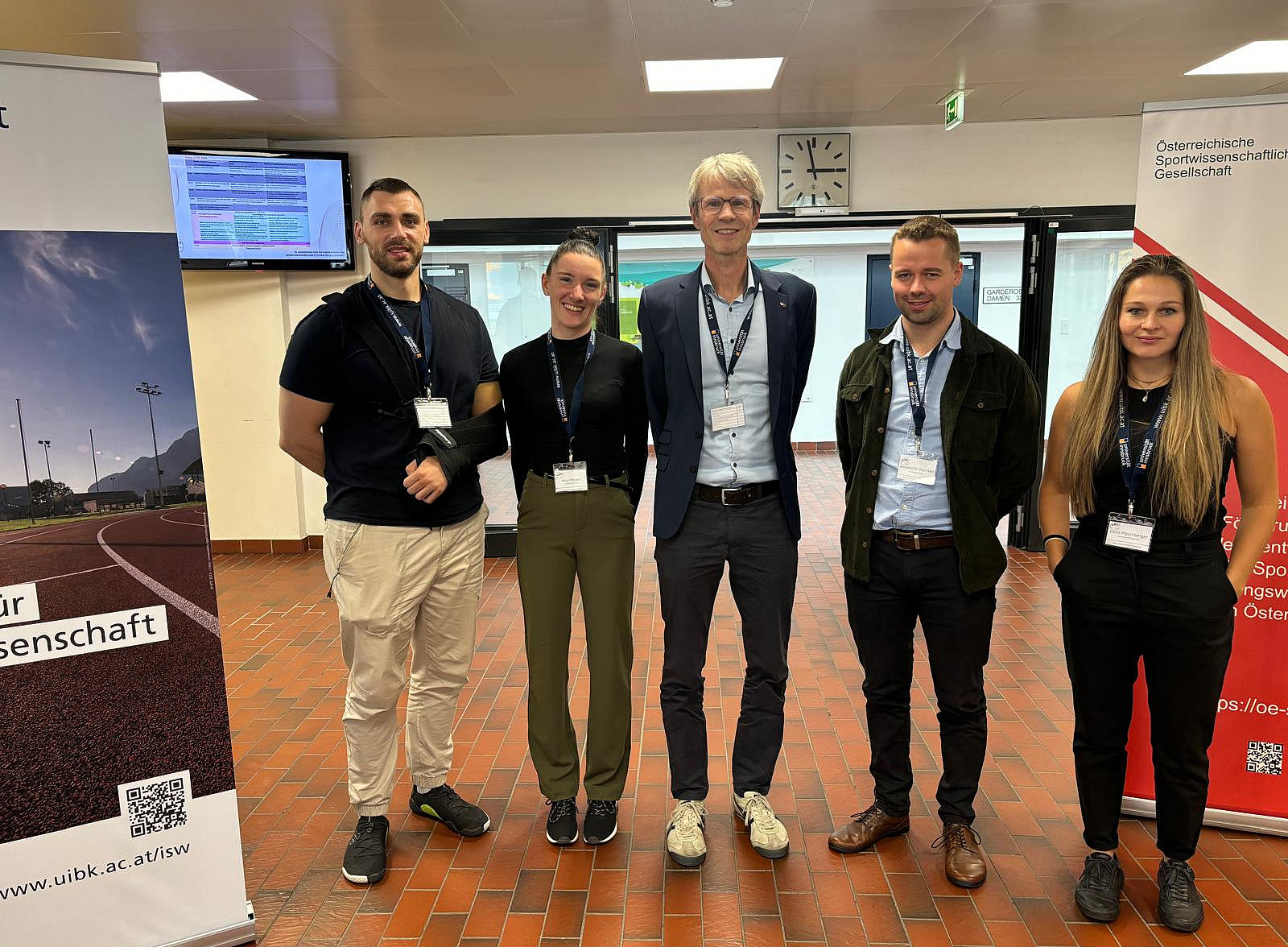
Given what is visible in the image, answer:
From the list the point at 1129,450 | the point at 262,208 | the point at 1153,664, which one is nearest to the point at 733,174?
the point at 1129,450

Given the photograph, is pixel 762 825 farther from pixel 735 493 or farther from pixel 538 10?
pixel 538 10

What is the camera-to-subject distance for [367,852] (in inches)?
100

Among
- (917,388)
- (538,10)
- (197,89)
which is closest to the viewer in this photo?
(917,388)

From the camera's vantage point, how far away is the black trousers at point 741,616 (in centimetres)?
248

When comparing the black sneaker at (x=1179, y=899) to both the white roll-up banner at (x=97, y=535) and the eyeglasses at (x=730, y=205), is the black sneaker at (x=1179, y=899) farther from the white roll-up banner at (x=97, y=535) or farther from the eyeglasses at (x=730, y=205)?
the white roll-up banner at (x=97, y=535)

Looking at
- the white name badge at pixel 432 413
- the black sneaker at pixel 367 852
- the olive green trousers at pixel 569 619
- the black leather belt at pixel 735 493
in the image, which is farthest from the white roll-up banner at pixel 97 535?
the black leather belt at pixel 735 493

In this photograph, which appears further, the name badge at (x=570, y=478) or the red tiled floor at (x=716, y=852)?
the name badge at (x=570, y=478)

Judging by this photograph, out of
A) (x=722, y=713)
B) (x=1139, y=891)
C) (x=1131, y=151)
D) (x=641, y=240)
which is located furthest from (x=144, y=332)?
(x=641, y=240)

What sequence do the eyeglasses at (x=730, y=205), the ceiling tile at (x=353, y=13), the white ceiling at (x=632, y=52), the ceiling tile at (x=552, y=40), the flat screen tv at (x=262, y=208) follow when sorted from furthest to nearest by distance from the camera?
1. the flat screen tv at (x=262, y=208)
2. the ceiling tile at (x=552, y=40)
3. the white ceiling at (x=632, y=52)
4. the ceiling tile at (x=353, y=13)
5. the eyeglasses at (x=730, y=205)

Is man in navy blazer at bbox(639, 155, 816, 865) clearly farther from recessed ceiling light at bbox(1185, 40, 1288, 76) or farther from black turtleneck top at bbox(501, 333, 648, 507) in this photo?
recessed ceiling light at bbox(1185, 40, 1288, 76)

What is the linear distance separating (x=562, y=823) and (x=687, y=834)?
1.36 ft

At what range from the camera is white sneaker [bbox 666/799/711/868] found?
8.32 feet

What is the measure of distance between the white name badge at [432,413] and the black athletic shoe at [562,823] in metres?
1.30

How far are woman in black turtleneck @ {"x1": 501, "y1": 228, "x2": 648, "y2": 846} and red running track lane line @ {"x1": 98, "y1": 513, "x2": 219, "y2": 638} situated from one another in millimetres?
882
